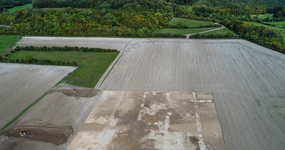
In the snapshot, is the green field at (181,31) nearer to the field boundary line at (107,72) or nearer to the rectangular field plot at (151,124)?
the field boundary line at (107,72)

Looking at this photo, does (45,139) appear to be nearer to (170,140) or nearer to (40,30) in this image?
(170,140)

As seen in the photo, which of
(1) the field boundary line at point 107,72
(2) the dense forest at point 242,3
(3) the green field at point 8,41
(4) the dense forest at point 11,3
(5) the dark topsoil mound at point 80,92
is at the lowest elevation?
(5) the dark topsoil mound at point 80,92

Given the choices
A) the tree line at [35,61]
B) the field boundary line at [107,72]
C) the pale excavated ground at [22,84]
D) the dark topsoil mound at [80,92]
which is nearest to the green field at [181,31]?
the field boundary line at [107,72]

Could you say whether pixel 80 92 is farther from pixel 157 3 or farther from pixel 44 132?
pixel 157 3

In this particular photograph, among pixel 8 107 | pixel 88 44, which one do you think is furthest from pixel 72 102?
pixel 88 44

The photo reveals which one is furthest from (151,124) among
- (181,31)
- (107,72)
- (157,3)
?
(157,3)

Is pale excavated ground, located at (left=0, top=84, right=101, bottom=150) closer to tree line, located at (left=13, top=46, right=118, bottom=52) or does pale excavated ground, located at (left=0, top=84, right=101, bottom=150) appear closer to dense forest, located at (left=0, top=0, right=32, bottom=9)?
tree line, located at (left=13, top=46, right=118, bottom=52)

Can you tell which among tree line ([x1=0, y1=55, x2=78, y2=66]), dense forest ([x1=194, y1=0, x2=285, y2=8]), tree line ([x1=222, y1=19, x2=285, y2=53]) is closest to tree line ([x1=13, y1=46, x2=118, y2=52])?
tree line ([x1=0, y1=55, x2=78, y2=66])
